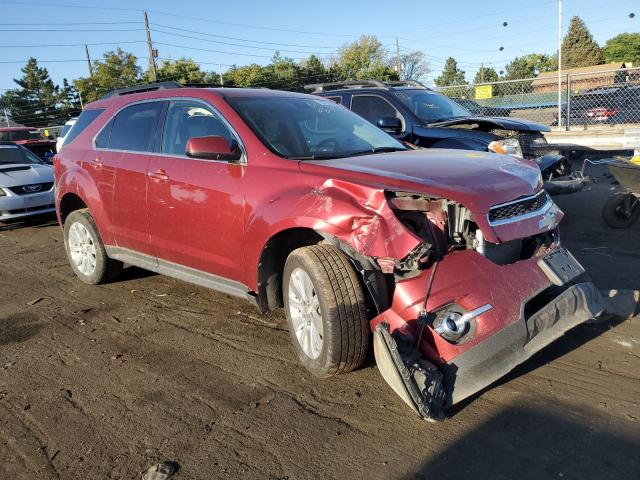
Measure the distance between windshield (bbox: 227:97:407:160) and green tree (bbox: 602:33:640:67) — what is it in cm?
6697

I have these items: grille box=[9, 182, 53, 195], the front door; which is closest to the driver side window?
the front door

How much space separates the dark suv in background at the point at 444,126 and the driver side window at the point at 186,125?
3125mm

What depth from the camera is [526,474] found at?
249 cm

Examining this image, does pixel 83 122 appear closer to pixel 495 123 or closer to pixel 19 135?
pixel 495 123

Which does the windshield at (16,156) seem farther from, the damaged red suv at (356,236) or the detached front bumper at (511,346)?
the detached front bumper at (511,346)

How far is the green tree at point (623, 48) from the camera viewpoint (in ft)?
202

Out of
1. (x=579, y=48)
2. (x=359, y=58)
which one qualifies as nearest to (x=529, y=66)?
(x=579, y=48)

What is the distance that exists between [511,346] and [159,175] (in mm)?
3060

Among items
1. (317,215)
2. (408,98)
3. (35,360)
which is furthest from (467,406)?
(408,98)

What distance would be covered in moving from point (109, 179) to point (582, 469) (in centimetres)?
443

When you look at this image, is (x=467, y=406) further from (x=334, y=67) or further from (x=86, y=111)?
(x=334, y=67)

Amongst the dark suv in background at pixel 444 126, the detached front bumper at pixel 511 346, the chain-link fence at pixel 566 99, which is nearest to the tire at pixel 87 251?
the dark suv in background at pixel 444 126

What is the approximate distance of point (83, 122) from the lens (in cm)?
591

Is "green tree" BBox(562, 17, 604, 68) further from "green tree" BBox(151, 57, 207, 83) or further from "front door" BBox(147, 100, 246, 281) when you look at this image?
"front door" BBox(147, 100, 246, 281)
